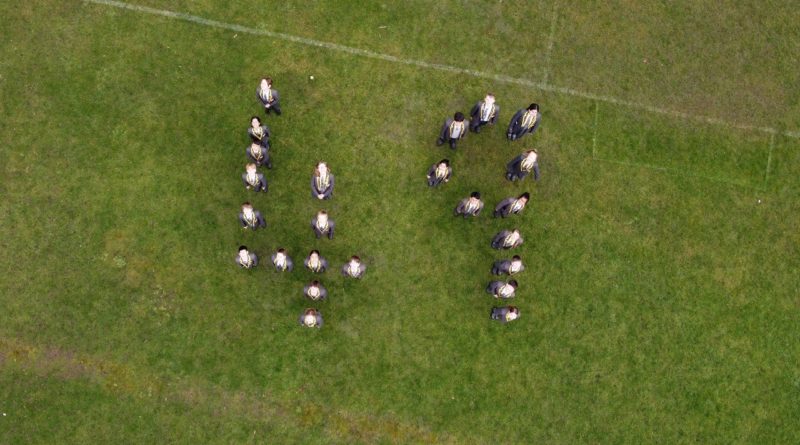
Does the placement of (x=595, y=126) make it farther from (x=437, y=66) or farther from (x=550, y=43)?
(x=437, y=66)

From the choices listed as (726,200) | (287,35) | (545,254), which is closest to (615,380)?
(545,254)

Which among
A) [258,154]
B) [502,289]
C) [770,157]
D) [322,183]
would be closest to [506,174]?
[502,289]

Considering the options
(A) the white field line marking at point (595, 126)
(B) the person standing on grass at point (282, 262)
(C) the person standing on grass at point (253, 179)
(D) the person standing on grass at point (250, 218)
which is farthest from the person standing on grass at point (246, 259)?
(A) the white field line marking at point (595, 126)

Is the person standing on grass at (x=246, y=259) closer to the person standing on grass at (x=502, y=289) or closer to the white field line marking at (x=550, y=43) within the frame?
the person standing on grass at (x=502, y=289)

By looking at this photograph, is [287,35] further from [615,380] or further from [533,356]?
[615,380]

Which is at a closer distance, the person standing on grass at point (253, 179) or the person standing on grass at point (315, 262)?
the person standing on grass at point (253, 179)

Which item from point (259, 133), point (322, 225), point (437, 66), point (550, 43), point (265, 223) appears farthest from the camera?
point (550, 43)

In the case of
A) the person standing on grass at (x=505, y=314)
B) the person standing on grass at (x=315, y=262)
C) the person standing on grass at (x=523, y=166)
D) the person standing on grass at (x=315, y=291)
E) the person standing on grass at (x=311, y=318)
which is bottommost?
the person standing on grass at (x=311, y=318)
